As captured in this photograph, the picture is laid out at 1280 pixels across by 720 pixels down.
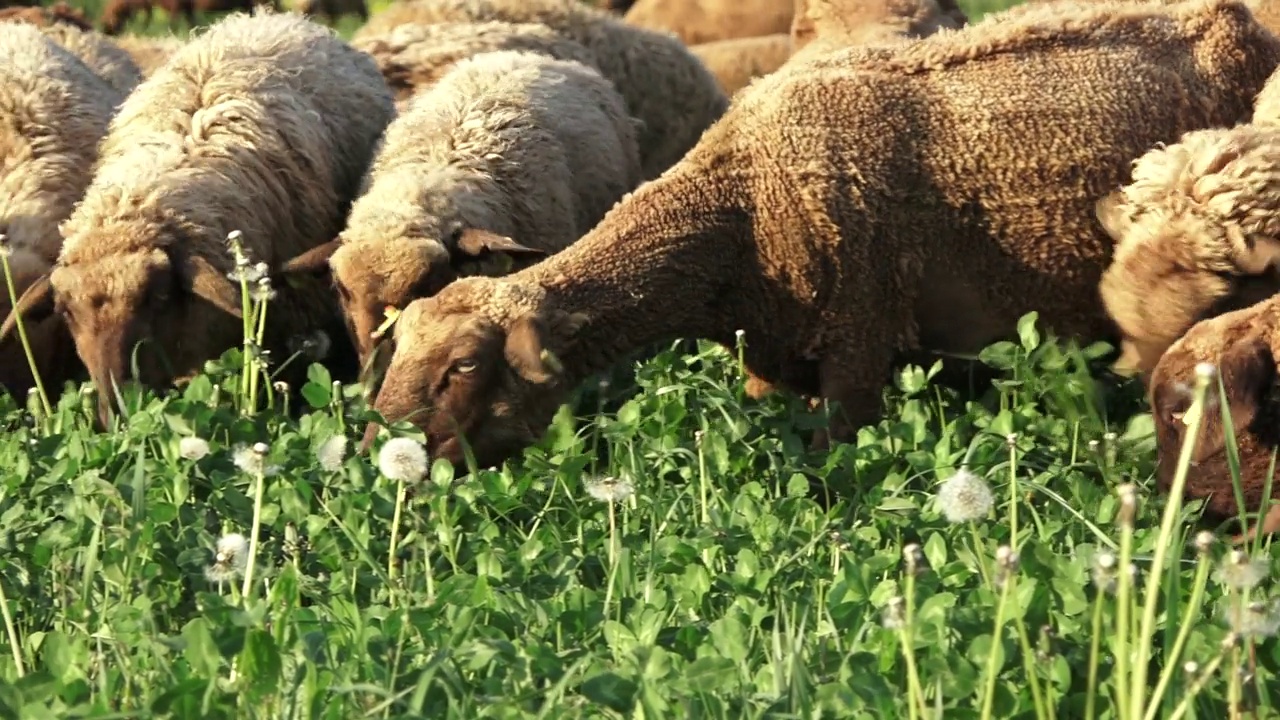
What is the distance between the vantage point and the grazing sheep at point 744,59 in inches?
463

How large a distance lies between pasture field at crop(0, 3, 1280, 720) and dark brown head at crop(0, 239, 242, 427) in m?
0.24

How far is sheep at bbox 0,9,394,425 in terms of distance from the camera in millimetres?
6848

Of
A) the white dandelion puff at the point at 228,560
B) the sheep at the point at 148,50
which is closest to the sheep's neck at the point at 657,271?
the white dandelion puff at the point at 228,560

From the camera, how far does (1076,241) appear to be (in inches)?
246

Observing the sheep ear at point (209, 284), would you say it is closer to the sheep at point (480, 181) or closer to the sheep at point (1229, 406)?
the sheep at point (480, 181)

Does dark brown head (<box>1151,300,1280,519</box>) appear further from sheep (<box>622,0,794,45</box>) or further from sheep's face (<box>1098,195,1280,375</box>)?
sheep (<box>622,0,794,45</box>)

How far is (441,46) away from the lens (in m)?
9.24

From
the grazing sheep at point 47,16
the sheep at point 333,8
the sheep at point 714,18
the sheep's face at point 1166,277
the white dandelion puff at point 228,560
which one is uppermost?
the white dandelion puff at point 228,560

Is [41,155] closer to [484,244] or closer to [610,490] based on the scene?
[484,244]

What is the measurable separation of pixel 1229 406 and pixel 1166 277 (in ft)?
2.83

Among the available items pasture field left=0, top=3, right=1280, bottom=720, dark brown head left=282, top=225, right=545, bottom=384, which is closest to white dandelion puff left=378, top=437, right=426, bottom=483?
pasture field left=0, top=3, right=1280, bottom=720

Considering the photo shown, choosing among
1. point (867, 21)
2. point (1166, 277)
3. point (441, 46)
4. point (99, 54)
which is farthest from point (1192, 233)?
point (99, 54)

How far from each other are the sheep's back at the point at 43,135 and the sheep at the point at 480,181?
1.20 meters

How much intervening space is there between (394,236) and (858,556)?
8.40 feet
